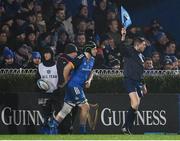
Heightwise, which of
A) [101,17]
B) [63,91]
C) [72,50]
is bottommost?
[63,91]

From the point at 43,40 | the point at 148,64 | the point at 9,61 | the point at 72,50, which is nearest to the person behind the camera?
the point at 72,50

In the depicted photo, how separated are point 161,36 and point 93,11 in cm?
179

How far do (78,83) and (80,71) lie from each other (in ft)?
0.83

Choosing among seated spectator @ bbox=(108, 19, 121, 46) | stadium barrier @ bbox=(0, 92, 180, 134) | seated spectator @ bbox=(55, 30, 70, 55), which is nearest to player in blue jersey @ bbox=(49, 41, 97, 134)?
stadium barrier @ bbox=(0, 92, 180, 134)

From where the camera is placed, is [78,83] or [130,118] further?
[78,83]

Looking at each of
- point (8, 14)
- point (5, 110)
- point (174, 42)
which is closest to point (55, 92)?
point (5, 110)

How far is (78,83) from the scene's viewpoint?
14305mm

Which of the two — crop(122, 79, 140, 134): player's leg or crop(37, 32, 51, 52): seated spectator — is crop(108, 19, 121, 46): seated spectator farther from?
crop(122, 79, 140, 134): player's leg

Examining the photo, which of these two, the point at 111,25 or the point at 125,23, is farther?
the point at 111,25

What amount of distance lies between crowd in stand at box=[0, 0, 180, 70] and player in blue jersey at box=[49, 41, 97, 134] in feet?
1.93

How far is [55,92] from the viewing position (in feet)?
46.8

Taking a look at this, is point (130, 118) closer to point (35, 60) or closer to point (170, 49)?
point (35, 60)

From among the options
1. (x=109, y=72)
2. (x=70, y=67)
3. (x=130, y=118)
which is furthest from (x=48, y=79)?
(x=130, y=118)

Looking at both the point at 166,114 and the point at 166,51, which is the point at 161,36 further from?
the point at 166,114
